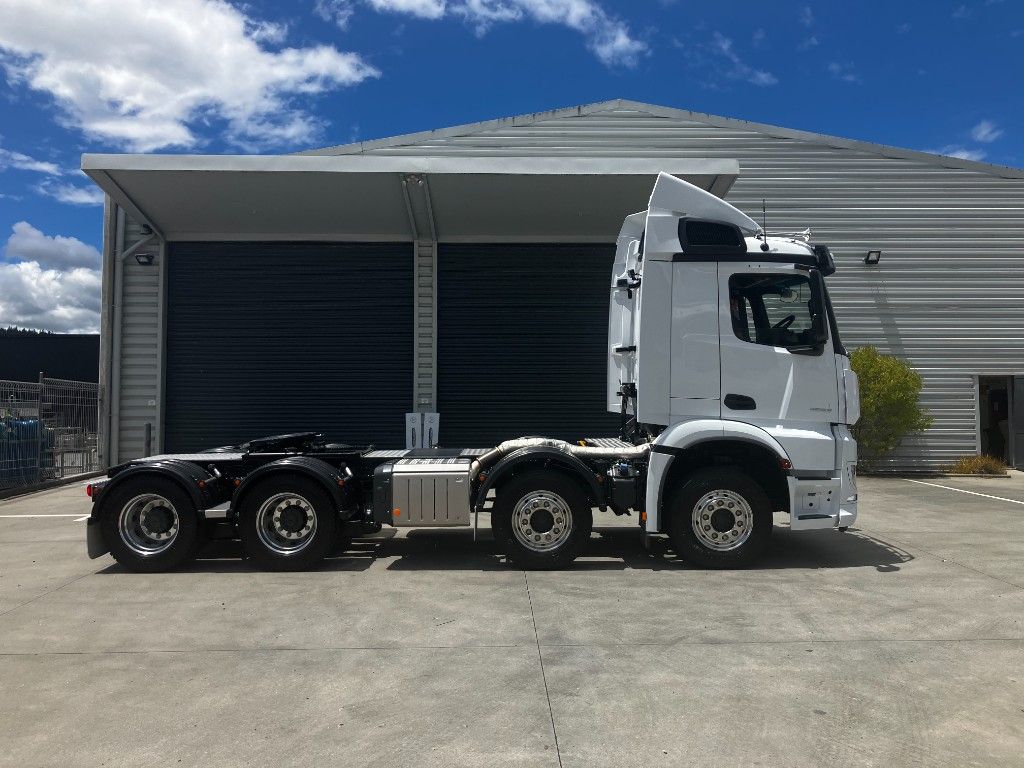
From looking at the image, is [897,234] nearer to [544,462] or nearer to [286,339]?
[544,462]

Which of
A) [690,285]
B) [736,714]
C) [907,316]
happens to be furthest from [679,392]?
[907,316]

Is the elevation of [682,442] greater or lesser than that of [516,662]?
greater

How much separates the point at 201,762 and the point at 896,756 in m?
3.22

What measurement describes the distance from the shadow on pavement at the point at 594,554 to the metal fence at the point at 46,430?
659 cm

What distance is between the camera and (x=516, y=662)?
15.2 ft

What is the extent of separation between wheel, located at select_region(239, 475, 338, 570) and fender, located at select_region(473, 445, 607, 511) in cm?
153

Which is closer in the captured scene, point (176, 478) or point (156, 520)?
point (176, 478)

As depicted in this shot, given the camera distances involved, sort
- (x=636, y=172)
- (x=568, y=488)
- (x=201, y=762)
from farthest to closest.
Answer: (x=636, y=172)
(x=568, y=488)
(x=201, y=762)

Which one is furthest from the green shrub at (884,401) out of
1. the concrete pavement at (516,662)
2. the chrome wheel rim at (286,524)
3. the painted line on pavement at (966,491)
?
the chrome wheel rim at (286,524)

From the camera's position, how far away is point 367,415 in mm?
15305

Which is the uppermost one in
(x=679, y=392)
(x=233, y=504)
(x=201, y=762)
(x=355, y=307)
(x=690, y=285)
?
(x=355, y=307)

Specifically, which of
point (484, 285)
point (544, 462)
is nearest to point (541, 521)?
point (544, 462)

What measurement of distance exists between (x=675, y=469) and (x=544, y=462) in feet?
4.29

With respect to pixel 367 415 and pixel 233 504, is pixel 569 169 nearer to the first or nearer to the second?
pixel 367 415
